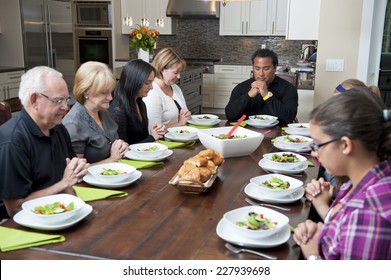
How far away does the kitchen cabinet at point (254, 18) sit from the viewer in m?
6.89

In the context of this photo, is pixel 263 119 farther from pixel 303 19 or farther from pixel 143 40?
pixel 143 40

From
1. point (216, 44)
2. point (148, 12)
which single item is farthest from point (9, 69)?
point (216, 44)

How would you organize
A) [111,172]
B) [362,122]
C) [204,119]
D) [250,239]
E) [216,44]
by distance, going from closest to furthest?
[362,122] < [250,239] < [111,172] < [204,119] < [216,44]

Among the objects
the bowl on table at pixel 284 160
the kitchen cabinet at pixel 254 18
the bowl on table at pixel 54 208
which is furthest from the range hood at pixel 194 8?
the bowl on table at pixel 54 208

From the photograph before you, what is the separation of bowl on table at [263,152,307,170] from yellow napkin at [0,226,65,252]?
45.4 inches

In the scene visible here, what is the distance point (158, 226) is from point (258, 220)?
1.14ft

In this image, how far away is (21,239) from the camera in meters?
1.34

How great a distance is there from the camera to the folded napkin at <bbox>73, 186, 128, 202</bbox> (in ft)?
5.65

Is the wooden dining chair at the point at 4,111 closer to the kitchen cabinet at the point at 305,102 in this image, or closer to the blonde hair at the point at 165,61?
the blonde hair at the point at 165,61

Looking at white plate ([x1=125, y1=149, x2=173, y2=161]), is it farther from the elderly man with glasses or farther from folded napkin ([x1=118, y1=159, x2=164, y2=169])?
the elderly man with glasses

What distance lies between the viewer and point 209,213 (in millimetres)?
1598

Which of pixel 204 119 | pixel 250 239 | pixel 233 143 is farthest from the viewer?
pixel 204 119
